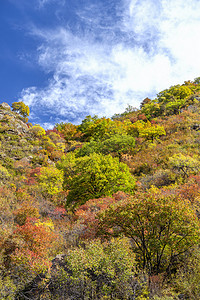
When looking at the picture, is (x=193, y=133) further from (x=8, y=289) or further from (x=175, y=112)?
(x=8, y=289)

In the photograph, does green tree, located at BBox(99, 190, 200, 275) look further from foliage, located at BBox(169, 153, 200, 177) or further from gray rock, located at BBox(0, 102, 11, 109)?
gray rock, located at BBox(0, 102, 11, 109)

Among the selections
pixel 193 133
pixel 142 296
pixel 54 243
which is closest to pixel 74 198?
pixel 54 243

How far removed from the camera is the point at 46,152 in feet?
109

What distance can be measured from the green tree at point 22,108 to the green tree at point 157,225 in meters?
42.4

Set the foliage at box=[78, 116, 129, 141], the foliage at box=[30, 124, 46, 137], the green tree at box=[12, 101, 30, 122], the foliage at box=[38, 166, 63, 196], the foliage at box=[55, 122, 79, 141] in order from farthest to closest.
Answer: the foliage at box=[55, 122, 79, 141]
the green tree at box=[12, 101, 30, 122]
the foliage at box=[30, 124, 46, 137]
the foliage at box=[78, 116, 129, 141]
the foliage at box=[38, 166, 63, 196]

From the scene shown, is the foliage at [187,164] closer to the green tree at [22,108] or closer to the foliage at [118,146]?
the foliage at [118,146]

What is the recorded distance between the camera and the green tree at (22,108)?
1727 inches

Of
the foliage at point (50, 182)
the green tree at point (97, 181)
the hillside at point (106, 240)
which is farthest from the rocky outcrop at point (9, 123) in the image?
the green tree at point (97, 181)

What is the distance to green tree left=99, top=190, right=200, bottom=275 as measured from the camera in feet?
19.9

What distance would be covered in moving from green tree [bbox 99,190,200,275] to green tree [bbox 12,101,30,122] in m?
42.4

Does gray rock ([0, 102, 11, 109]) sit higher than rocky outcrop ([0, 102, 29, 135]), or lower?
higher

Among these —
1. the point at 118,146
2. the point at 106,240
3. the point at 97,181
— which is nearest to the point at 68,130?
the point at 118,146

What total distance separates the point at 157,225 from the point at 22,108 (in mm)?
45120

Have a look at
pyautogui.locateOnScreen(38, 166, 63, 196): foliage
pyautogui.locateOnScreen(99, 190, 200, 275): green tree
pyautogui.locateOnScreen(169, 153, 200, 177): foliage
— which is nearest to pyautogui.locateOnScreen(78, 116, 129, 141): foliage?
pyautogui.locateOnScreen(38, 166, 63, 196): foliage
